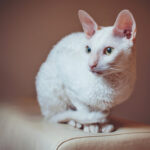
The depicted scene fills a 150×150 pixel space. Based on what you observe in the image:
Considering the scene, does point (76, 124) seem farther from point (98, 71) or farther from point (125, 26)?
point (125, 26)

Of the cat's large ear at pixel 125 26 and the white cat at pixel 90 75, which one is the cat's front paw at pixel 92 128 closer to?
the white cat at pixel 90 75

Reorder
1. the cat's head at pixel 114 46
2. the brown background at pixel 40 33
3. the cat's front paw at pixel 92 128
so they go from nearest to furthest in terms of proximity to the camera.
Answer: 1. the cat's head at pixel 114 46
2. the cat's front paw at pixel 92 128
3. the brown background at pixel 40 33

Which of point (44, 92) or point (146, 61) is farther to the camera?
point (146, 61)

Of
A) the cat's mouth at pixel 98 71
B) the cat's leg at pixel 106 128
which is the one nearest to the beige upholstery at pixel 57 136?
the cat's leg at pixel 106 128

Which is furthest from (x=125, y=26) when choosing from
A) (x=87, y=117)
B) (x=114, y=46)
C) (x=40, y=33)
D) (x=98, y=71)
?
(x=40, y=33)

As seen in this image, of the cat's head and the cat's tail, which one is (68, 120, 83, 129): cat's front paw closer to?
the cat's tail

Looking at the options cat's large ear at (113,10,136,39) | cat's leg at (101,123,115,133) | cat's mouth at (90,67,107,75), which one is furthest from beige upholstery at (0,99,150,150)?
cat's large ear at (113,10,136,39)

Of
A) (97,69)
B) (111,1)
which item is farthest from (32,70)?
(97,69)

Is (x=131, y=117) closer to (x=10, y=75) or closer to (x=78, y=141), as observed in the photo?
(x=10, y=75)
